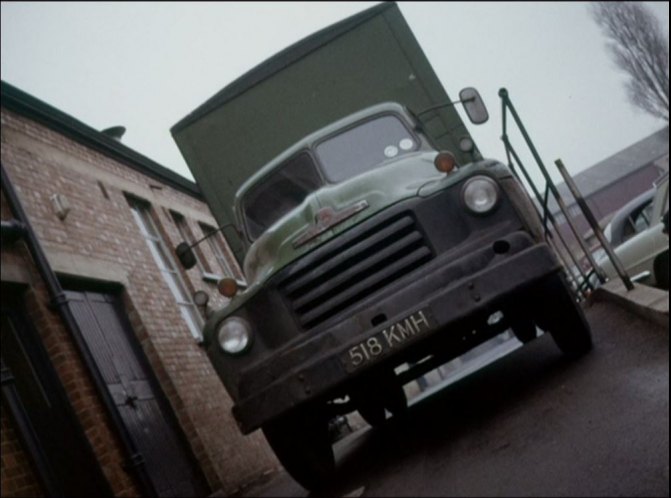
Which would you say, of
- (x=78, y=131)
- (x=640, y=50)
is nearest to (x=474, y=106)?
(x=78, y=131)

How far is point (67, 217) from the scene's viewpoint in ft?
25.1

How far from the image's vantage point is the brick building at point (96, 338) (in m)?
5.93

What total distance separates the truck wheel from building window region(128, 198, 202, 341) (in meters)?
5.50

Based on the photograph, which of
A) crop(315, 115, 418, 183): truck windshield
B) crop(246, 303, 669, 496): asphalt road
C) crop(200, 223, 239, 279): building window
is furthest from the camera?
crop(200, 223, 239, 279): building window

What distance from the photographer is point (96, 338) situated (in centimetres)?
714

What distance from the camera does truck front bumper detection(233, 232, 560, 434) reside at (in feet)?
11.4

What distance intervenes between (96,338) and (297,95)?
3.62m

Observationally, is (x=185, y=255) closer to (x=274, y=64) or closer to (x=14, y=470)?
(x=274, y=64)

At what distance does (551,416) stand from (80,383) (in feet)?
15.9

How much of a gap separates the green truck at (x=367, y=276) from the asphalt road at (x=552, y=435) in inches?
15.2

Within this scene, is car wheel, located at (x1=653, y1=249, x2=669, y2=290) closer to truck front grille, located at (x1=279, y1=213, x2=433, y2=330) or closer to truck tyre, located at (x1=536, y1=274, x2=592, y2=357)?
truck tyre, located at (x1=536, y1=274, x2=592, y2=357)

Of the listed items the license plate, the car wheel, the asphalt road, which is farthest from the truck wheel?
the car wheel

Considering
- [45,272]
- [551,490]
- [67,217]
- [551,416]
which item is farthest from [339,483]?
[67,217]

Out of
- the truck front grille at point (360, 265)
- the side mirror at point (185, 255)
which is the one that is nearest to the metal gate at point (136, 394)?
the side mirror at point (185, 255)
